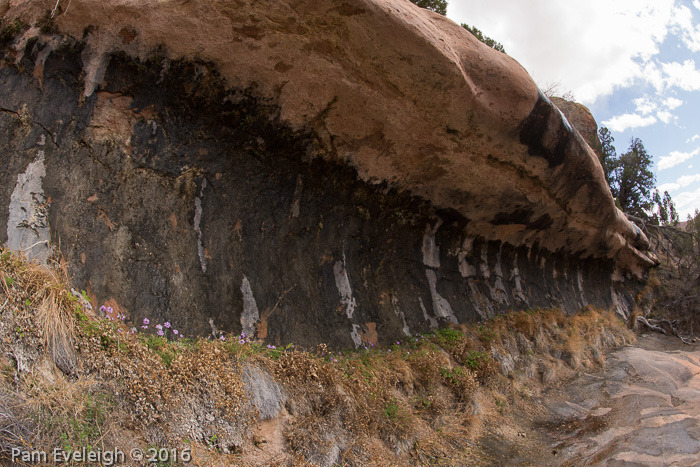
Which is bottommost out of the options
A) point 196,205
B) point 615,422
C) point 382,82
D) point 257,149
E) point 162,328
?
point 162,328


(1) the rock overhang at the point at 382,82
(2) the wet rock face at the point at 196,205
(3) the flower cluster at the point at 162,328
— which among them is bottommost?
(3) the flower cluster at the point at 162,328

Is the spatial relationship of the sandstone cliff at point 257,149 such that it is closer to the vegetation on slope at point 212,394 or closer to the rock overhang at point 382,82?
the rock overhang at point 382,82

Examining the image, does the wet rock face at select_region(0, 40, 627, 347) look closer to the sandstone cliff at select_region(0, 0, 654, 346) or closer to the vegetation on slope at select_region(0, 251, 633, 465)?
the sandstone cliff at select_region(0, 0, 654, 346)

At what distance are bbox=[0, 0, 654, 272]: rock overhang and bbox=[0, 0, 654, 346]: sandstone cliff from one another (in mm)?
15

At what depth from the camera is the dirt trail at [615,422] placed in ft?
12.2

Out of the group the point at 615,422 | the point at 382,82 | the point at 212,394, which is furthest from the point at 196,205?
the point at 615,422

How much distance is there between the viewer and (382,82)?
3.95 metres

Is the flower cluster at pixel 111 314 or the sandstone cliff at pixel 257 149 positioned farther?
the sandstone cliff at pixel 257 149

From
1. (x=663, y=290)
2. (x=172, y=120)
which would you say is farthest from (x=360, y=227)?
(x=663, y=290)

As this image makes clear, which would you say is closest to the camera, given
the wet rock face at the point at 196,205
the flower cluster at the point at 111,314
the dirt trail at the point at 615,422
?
the flower cluster at the point at 111,314

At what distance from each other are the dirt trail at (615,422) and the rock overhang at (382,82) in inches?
96.3

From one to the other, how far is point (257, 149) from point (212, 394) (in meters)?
2.24

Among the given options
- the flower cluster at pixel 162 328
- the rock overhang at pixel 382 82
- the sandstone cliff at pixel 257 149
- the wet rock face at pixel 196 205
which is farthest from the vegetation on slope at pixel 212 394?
the rock overhang at pixel 382 82

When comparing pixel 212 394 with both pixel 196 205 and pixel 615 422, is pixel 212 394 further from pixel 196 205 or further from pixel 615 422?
pixel 615 422
